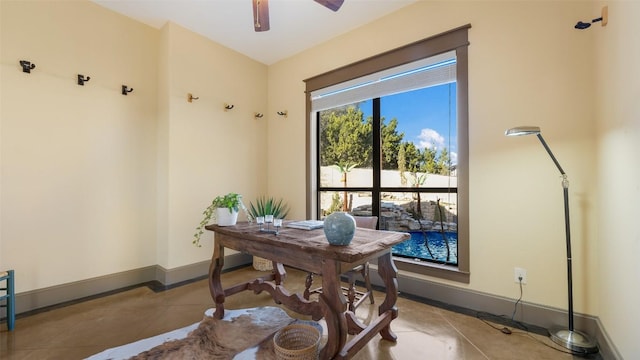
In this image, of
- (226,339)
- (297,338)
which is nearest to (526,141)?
(297,338)

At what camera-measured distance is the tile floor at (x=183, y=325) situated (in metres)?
1.79

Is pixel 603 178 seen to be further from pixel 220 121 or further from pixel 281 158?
pixel 220 121

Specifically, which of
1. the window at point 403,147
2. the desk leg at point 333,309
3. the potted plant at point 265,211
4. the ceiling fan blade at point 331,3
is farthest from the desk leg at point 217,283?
the ceiling fan blade at point 331,3

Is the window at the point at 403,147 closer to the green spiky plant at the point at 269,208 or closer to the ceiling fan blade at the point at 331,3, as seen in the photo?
the green spiky plant at the point at 269,208

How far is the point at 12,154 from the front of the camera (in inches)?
90.4

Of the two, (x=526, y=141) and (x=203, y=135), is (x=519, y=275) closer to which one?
(x=526, y=141)

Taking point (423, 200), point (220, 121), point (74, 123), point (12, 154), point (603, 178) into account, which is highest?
point (220, 121)

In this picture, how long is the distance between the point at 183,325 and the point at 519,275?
276 centimetres

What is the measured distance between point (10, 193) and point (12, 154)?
1.11ft

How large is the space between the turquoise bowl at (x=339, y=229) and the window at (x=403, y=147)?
1.42 m

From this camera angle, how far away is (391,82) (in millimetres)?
2887

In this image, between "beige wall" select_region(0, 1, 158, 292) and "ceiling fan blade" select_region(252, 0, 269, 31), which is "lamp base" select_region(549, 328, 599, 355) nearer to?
"ceiling fan blade" select_region(252, 0, 269, 31)

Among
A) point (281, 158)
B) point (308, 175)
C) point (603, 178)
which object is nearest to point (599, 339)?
point (603, 178)

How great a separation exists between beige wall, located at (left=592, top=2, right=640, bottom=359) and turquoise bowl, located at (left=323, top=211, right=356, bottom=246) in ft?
4.49
